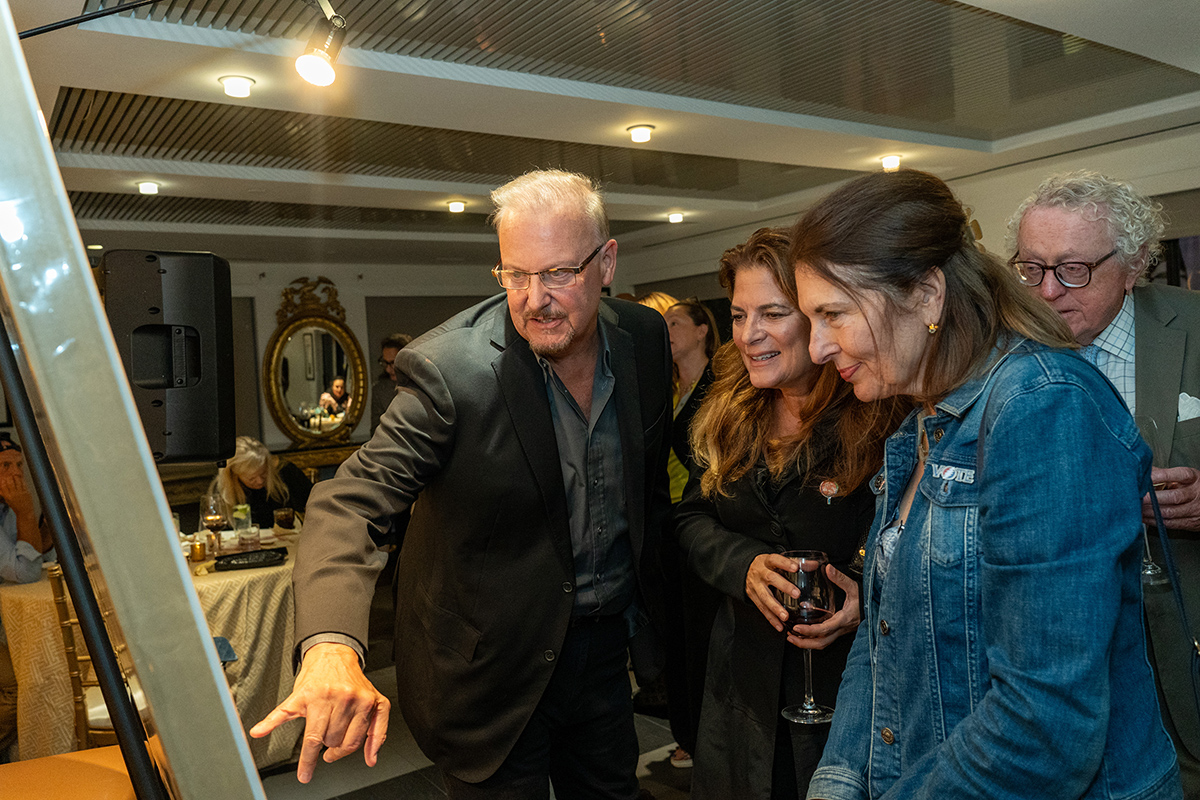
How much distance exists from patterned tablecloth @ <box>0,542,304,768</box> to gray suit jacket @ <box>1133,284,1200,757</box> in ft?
9.09

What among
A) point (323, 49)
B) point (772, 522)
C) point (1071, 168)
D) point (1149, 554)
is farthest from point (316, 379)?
point (1149, 554)

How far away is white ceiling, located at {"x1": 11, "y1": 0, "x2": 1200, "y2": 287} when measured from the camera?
3.05 m

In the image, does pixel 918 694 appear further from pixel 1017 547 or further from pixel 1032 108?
pixel 1032 108

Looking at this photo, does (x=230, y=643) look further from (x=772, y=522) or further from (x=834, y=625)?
(x=834, y=625)

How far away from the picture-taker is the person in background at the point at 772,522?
5.51 ft

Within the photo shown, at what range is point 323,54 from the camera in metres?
2.79

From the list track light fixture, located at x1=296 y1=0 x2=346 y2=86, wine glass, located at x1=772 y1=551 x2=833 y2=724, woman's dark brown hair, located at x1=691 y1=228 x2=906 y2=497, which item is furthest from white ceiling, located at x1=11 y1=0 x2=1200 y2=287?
wine glass, located at x1=772 y1=551 x2=833 y2=724

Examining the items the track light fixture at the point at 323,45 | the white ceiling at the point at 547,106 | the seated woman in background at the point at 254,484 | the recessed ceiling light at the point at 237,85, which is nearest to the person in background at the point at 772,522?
the track light fixture at the point at 323,45

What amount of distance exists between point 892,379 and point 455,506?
3.04 ft

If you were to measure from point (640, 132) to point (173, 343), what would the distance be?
3002mm

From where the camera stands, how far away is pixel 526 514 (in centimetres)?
173

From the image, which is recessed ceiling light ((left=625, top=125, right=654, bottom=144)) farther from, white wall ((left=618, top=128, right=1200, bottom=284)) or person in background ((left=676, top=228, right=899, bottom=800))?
person in background ((left=676, top=228, right=899, bottom=800))

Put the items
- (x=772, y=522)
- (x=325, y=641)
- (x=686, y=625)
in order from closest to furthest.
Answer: (x=325, y=641) → (x=772, y=522) → (x=686, y=625)

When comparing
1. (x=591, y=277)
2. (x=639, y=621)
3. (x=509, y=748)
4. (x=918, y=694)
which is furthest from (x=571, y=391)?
(x=918, y=694)
